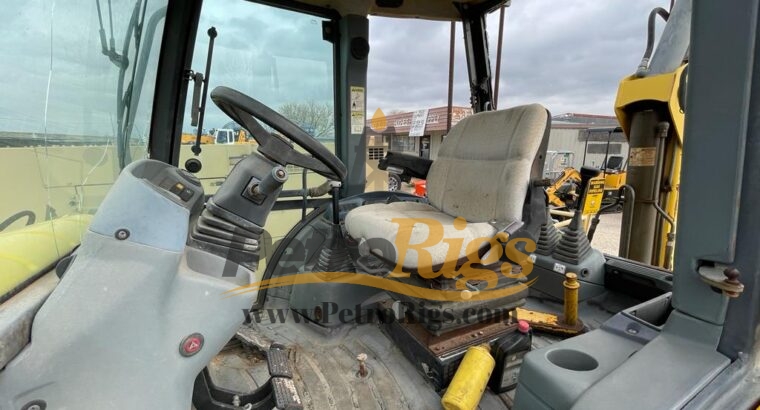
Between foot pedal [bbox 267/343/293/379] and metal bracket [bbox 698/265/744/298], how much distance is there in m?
0.96

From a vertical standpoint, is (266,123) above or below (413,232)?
above

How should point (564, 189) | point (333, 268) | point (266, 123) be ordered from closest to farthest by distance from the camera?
Answer: point (266, 123) → point (333, 268) → point (564, 189)

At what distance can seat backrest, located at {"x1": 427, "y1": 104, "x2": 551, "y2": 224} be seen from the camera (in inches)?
59.2

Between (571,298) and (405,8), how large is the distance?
184 centimetres

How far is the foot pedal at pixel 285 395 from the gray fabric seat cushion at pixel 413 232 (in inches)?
22.6

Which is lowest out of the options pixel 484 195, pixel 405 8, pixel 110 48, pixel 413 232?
pixel 413 232

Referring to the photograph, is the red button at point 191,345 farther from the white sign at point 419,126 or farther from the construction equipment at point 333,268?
the white sign at point 419,126

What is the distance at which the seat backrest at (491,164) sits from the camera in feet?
4.93

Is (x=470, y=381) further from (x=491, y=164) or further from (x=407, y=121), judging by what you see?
(x=407, y=121)

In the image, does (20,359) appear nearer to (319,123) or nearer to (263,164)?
(263,164)

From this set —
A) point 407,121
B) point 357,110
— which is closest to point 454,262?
point 357,110

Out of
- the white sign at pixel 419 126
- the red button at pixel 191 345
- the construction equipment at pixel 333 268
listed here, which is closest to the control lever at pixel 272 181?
the construction equipment at pixel 333 268

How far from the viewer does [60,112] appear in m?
0.76

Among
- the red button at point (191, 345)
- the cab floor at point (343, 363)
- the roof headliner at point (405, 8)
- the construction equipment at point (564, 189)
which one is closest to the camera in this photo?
the red button at point (191, 345)
